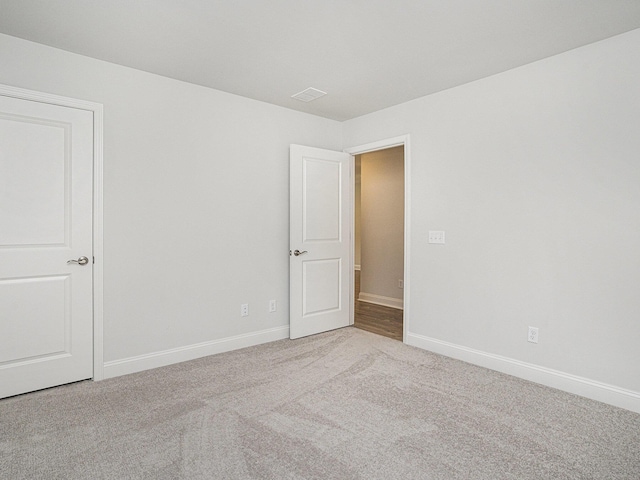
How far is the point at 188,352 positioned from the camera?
3387 mm

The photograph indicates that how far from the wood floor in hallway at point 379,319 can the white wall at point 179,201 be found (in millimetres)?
1137

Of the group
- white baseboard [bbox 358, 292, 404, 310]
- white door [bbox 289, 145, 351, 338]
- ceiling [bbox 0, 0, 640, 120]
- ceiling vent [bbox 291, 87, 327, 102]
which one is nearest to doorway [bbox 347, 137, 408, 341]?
white baseboard [bbox 358, 292, 404, 310]

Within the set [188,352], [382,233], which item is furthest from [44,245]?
[382,233]

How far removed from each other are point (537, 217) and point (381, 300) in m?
3.34

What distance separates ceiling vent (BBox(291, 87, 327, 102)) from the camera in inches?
139

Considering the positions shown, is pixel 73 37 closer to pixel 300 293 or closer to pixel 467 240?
pixel 300 293

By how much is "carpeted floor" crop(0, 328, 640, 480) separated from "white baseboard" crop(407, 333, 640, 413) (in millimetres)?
81

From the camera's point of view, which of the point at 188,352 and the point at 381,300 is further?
the point at 381,300

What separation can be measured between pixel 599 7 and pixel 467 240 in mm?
1847

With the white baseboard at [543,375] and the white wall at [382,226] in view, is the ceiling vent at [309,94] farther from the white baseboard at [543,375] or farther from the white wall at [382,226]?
the white baseboard at [543,375]

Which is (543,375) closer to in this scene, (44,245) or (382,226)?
(382,226)

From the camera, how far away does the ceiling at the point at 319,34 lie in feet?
7.29

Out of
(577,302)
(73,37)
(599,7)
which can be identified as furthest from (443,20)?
(73,37)

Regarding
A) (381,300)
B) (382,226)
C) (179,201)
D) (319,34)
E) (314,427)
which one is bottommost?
(314,427)
